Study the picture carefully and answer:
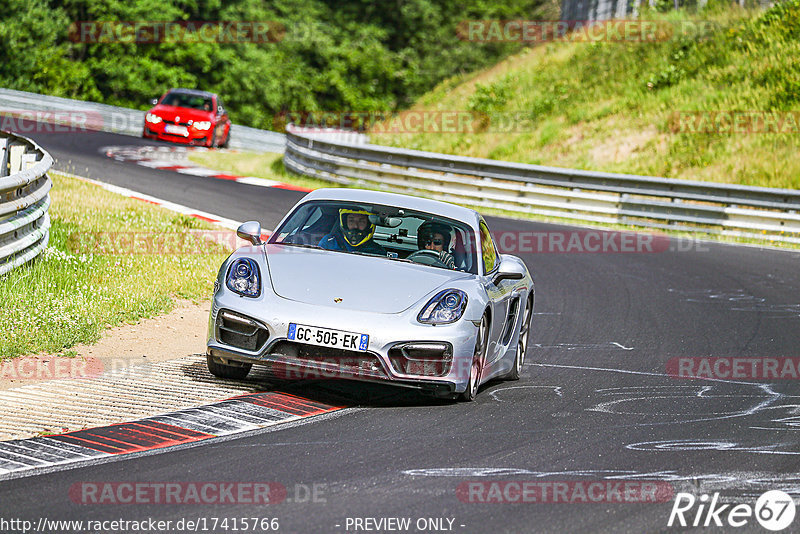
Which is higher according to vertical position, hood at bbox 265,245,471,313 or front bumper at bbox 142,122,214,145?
hood at bbox 265,245,471,313

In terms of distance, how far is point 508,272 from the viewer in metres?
8.10

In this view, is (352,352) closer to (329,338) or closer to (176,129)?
(329,338)

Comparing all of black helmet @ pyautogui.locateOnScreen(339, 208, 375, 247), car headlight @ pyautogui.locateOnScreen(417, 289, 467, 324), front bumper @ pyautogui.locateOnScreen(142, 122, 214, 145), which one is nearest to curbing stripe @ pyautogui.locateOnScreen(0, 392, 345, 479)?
car headlight @ pyautogui.locateOnScreen(417, 289, 467, 324)

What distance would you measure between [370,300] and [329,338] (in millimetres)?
402

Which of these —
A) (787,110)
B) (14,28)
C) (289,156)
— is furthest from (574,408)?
(14,28)

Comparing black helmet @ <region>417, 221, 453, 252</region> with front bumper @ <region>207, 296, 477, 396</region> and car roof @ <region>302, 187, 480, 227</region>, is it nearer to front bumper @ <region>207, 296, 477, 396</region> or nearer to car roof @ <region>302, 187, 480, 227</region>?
car roof @ <region>302, 187, 480, 227</region>

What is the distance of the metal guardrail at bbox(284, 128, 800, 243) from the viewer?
21156mm

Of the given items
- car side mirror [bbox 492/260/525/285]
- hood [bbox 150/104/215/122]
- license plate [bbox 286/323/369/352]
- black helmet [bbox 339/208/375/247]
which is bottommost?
hood [bbox 150/104/215/122]

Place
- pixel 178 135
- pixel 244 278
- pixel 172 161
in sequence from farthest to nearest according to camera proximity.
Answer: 1. pixel 178 135
2. pixel 172 161
3. pixel 244 278

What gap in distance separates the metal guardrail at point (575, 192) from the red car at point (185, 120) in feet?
17.3

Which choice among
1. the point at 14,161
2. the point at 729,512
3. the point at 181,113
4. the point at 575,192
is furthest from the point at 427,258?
the point at 181,113

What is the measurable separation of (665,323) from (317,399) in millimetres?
5480

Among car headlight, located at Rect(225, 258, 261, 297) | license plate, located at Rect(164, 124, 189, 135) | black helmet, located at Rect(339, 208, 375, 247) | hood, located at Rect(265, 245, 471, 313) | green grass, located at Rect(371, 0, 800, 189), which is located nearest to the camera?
hood, located at Rect(265, 245, 471, 313)

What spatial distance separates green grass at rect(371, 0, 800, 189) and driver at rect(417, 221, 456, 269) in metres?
18.5
